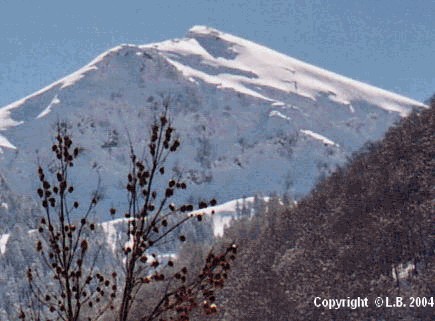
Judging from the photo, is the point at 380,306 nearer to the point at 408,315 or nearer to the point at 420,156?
the point at 408,315

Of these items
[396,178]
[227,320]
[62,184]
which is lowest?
[227,320]

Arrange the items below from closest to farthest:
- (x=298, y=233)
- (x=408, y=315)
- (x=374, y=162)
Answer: (x=408, y=315), (x=298, y=233), (x=374, y=162)

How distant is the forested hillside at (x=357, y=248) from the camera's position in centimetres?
8488

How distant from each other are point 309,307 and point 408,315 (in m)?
12.2

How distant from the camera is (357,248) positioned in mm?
95500

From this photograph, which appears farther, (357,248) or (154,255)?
(357,248)

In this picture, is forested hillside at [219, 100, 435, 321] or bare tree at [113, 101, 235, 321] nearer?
bare tree at [113, 101, 235, 321]

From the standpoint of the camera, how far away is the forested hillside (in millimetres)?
84875

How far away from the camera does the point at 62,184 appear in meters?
8.71

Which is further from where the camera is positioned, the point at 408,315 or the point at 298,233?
the point at 298,233

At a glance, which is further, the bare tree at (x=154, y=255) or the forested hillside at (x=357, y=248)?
the forested hillside at (x=357, y=248)

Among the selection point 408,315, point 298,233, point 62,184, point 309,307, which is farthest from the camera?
point 298,233

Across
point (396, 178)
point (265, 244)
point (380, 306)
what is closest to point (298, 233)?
point (265, 244)

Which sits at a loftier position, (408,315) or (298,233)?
(298,233)
